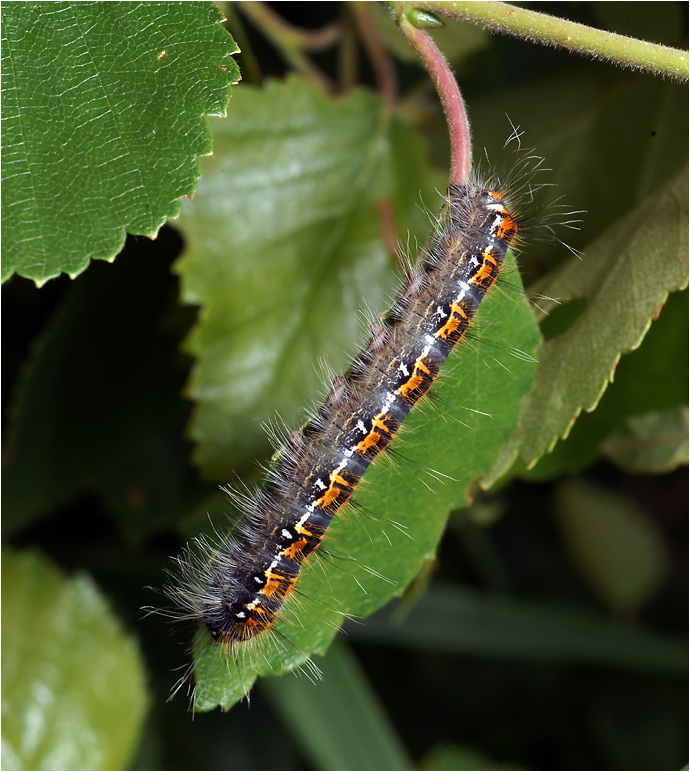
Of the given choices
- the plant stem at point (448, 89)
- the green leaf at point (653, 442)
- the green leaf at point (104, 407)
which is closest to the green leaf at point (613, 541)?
the green leaf at point (653, 442)

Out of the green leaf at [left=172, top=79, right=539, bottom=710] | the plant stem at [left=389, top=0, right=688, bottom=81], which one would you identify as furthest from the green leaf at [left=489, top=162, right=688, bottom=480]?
the plant stem at [left=389, top=0, right=688, bottom=81]

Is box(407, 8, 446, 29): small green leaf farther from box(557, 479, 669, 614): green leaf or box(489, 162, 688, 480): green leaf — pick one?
box(557, 479, 669, 614): green leaf

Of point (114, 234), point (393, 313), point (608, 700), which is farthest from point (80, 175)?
point (608, 700)

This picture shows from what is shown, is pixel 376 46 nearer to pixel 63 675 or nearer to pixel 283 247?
pixel 283 247

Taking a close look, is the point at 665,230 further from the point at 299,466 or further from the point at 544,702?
the point at 544,702

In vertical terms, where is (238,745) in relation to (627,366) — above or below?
below

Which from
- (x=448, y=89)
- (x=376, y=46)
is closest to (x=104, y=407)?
(x=376, y=46)

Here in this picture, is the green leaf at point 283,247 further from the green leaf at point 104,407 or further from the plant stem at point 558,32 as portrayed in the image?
the plant stem at point 558,32
